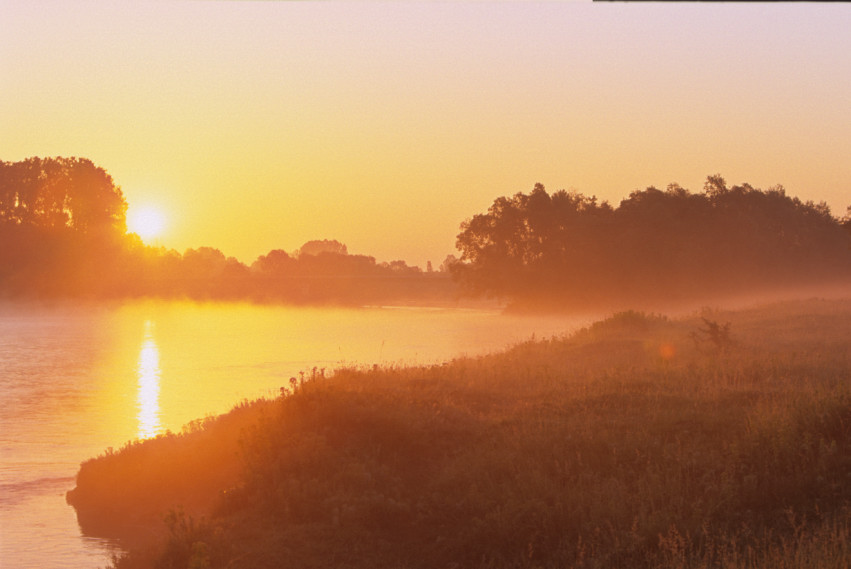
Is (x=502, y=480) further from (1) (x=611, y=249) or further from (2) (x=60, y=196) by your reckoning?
(2) (x=60, y=196)

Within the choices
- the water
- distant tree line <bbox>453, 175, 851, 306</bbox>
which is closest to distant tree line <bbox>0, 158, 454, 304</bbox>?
the water

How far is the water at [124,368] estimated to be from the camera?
24312 millimetres

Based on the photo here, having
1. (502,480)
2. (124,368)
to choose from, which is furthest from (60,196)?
(502,480)

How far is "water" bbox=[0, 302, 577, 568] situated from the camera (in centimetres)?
2431

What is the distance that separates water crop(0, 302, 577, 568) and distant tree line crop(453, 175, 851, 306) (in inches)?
245

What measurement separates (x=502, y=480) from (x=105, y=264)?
13944 centimetres

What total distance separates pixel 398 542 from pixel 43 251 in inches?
5227

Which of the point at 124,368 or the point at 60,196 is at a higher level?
the point at 60,196

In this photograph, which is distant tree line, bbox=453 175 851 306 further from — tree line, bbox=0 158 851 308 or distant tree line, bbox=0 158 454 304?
distant tree line, bbox=0 158 454 304

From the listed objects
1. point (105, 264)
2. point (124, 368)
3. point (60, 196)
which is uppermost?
point (60, 196)

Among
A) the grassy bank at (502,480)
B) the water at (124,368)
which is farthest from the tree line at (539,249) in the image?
the grassy bank at (502,480)

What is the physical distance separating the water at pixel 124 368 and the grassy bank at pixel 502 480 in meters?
2.19

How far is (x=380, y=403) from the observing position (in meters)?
20.2

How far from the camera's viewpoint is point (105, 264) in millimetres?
145500
